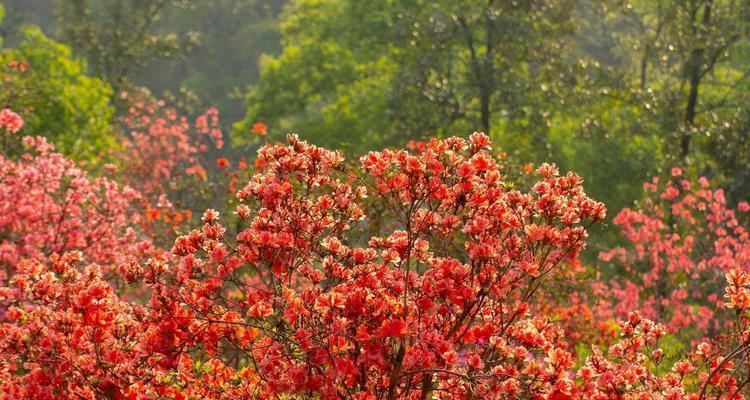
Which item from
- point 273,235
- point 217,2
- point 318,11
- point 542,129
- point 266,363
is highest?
point 217,2

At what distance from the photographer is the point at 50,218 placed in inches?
417

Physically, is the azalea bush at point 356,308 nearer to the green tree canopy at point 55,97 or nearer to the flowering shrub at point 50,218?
the flowering shrub at point 50,218

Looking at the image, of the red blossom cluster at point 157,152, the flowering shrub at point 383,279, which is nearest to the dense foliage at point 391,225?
the flowering shrub at point 383,279

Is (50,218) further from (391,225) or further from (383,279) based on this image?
(383,279)

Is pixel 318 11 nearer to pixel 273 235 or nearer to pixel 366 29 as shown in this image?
pixel 366 29

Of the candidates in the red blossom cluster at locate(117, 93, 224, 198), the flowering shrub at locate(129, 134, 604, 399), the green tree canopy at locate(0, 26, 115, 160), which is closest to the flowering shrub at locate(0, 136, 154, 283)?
the flowering shrub at locate(129, 134, 604, 399)

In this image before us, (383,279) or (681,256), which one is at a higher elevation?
(681,256)

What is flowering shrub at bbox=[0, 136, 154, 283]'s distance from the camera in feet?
33.5

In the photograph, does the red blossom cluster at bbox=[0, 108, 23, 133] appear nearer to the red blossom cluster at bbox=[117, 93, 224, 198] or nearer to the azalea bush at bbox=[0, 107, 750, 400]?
the azalea bush at bbox=[0, 107, 750, 400]

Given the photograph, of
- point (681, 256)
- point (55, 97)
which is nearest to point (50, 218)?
point (55, 97)

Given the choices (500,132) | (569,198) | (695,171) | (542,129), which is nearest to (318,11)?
(500,132)

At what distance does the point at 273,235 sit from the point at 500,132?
65.4ft

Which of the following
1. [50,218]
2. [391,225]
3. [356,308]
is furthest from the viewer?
[391,225]

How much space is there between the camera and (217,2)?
54438 millimetres
